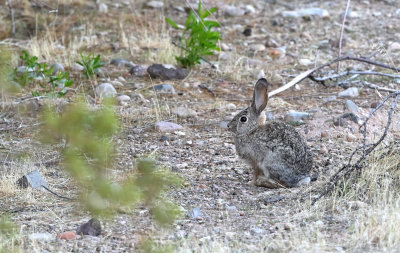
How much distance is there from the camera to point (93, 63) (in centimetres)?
885

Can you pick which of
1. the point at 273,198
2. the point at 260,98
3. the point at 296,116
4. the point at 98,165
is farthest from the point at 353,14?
the point at 98,165

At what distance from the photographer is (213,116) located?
27.1 feet

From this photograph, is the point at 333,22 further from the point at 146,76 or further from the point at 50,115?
the point at 50,115

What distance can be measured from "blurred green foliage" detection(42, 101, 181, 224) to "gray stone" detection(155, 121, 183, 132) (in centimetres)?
407

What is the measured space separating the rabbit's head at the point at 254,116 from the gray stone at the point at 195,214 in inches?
55.0

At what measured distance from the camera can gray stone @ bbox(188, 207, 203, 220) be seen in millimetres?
5234

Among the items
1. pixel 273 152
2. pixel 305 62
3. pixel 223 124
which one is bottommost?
pixel 305 62

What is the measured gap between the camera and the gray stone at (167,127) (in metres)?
7.70

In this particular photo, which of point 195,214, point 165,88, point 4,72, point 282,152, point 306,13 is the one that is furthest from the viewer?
point 306,13

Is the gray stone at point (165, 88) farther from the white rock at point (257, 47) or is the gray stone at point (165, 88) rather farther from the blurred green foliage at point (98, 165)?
the blurred green foliage at point (98, 165)

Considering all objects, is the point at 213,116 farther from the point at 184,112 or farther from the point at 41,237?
the point at 41,237

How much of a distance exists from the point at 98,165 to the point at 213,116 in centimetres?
489

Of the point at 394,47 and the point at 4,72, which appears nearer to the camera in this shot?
the point at 4,72

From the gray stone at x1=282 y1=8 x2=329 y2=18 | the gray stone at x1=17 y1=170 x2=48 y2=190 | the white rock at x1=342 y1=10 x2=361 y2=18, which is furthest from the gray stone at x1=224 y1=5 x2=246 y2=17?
the gray stone at x1=17 y1=170 x2=48 y2=190
